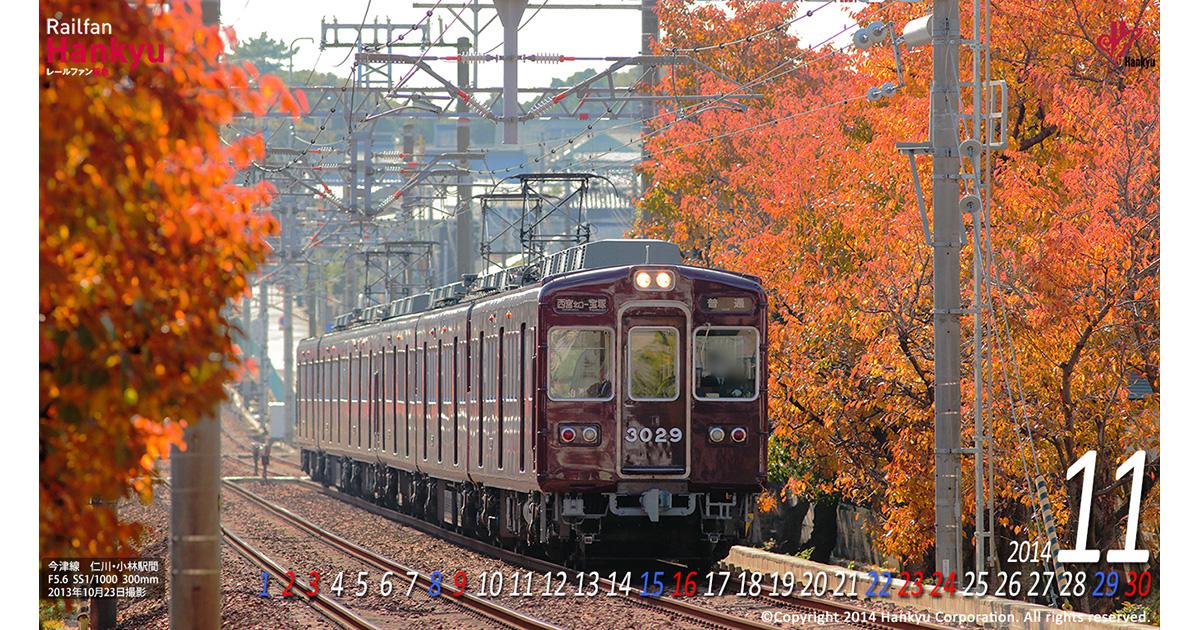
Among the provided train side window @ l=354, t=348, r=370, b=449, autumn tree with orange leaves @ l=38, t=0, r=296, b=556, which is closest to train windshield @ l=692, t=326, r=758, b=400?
autumn tree with orange leaves @ l=38, t=0, r=296, b=556

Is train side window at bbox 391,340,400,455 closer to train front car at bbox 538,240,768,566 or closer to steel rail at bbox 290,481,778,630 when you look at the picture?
steel rail at bbox 290,481,778,630

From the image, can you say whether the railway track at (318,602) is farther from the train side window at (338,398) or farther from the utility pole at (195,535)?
the train side window at (338,398)

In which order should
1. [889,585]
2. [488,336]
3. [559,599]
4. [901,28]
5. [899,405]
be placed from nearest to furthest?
[889,585] < [559,599] < [899,405] < [488,336] < [901,28]

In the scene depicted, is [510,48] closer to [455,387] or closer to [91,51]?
[455,387]

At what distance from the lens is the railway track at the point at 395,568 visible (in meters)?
14.7

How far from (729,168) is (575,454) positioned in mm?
15222

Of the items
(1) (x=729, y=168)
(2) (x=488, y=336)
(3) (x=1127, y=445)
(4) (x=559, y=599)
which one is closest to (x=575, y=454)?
(4) (x=559, y=599)

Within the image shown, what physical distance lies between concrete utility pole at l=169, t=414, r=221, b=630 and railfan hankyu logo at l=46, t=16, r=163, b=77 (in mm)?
4010

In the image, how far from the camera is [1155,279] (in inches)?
656

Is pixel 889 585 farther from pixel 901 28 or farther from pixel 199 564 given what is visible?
pixel 901 28

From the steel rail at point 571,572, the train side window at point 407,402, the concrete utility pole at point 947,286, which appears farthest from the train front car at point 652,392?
the train side window at point 407,402

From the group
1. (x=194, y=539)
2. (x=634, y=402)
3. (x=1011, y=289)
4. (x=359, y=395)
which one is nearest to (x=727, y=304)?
(x=634, y=402)

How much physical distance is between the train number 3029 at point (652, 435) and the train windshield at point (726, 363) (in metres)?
0.47

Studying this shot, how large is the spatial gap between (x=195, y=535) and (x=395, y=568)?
35.7 ft
